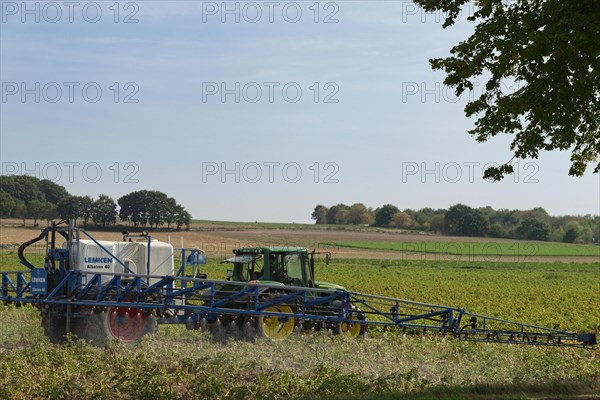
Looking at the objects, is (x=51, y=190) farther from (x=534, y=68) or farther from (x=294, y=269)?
(x=534, y=68)

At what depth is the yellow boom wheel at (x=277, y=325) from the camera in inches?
701

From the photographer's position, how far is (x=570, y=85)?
49.0 ft

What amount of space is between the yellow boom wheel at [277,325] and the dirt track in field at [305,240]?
39175 millimetres

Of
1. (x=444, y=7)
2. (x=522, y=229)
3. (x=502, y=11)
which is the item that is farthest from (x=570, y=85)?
(x=522, y=229)

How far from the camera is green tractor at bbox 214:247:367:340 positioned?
17.7 metres

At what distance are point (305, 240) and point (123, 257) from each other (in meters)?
69.1

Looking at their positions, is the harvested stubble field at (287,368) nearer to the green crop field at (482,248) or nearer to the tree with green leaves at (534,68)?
the tree with green leaves at (534,68)

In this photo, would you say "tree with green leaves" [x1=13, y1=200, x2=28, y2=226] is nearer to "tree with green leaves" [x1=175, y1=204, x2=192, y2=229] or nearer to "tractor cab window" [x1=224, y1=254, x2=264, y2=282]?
"tree with green leaves" [x1=175, y1=204, x2=192, y2=229]

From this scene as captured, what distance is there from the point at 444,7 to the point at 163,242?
8.80 m

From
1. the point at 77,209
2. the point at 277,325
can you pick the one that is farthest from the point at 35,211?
the point at 277,325

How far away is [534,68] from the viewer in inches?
600

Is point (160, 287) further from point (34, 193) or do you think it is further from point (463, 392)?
point (34, 193)

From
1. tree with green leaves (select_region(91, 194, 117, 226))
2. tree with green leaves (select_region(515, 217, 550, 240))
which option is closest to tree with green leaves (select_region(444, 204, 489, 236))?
tree with green leaves (select_region(515, 217, 550, 240))

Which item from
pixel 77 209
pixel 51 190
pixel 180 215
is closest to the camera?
pixel 77 209
